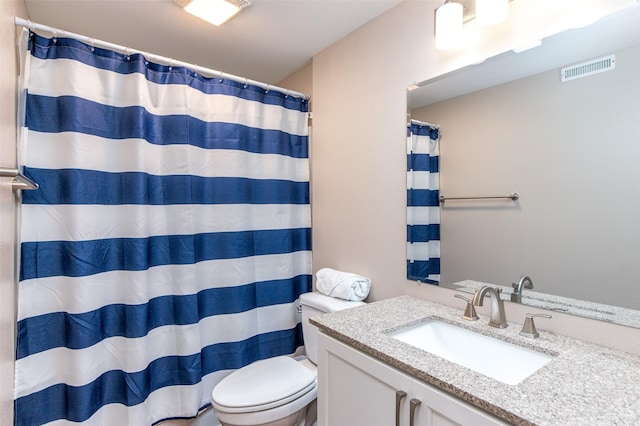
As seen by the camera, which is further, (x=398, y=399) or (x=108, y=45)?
(x=108, y=45)

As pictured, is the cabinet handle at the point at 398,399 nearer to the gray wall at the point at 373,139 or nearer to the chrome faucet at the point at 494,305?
the chrome faucet at the point at 494,305

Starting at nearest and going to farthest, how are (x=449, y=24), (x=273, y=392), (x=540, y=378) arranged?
(x=540, y=378) < (x=449, y=24) < (x=273, y=392)

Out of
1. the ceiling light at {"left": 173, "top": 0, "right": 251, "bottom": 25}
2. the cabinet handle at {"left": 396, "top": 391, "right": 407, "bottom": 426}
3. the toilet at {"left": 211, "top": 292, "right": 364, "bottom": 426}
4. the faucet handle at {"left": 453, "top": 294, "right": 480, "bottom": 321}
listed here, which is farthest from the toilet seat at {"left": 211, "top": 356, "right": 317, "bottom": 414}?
the ceiling light at {"left": 173, "top": 0, "right": 251, "bottom": 25}

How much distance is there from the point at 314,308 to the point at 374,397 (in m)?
0.84

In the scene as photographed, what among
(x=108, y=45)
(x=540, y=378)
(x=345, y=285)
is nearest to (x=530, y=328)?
(x=540, y=378)

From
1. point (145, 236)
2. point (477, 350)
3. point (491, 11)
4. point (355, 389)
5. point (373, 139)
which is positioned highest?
point (491, 11)

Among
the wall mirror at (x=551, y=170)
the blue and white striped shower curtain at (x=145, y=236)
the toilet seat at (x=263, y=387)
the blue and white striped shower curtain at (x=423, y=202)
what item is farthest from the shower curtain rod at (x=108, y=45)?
the toilet seat at (x=263, y=387)

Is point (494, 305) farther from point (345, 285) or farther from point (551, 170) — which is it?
point (345, 285)

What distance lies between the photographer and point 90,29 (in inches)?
70.6

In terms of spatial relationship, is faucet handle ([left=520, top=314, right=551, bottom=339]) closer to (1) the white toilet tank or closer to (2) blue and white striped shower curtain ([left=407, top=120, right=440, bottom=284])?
Result: (2) blue and white striped shower curtain ([left=407, top=120, right=440, bottom=284])

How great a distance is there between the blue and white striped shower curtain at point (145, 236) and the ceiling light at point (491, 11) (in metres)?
1.25

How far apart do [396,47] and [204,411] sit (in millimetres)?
2217

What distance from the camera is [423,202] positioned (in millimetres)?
1529

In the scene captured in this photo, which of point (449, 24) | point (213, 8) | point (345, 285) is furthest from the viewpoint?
point (345, 285)
